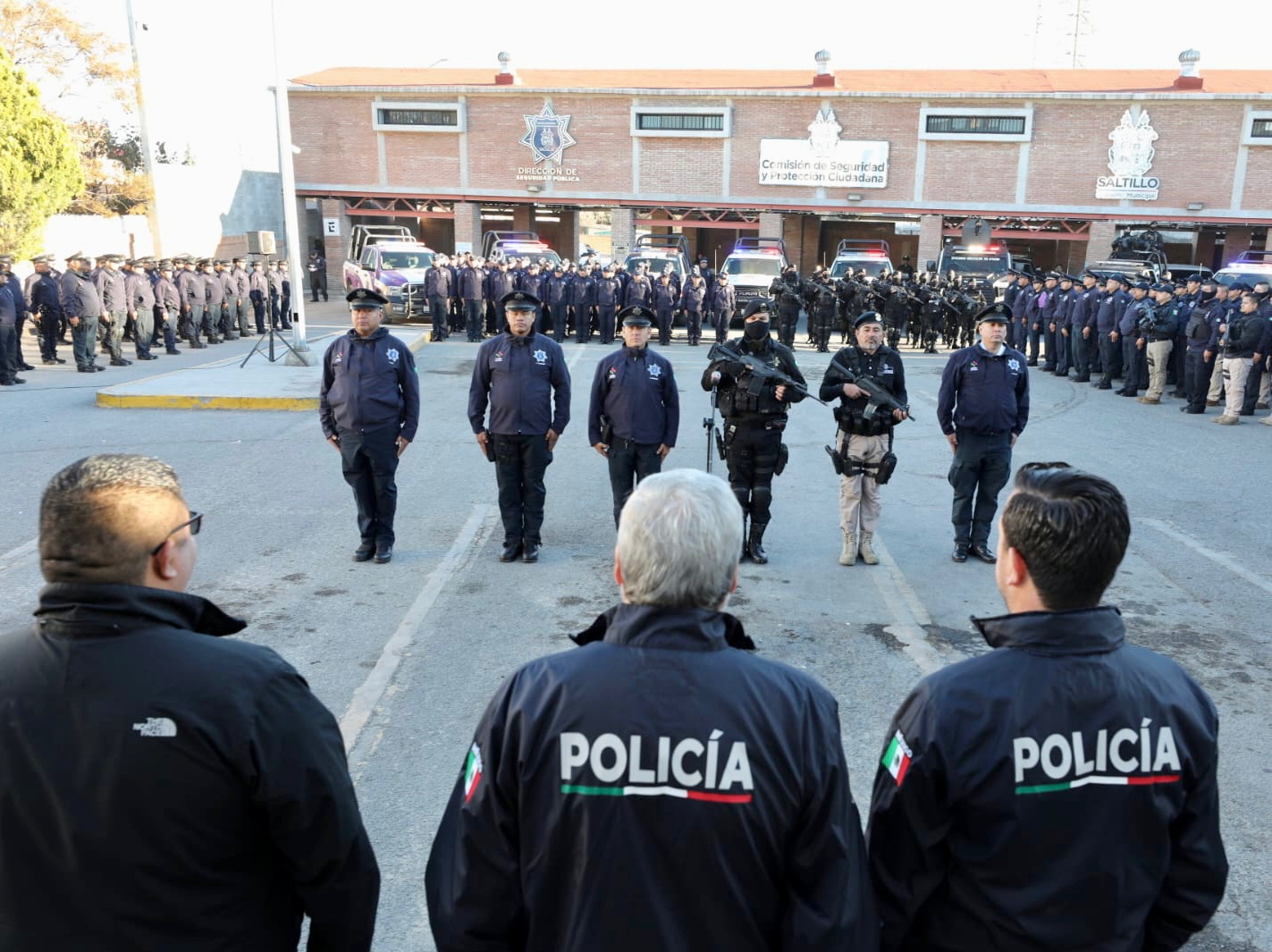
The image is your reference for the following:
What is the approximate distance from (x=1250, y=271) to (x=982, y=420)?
20973 millimetres

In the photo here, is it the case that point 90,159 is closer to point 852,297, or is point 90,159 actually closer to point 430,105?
point 430,105

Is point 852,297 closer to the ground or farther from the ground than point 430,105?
closer to the ground

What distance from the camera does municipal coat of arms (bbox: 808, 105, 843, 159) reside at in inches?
1335

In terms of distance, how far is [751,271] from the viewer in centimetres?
2719

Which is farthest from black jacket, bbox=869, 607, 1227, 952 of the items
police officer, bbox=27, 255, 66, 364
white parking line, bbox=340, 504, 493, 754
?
police officer, bbox=27, 255, 66, 364

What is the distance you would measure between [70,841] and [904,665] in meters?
4.60

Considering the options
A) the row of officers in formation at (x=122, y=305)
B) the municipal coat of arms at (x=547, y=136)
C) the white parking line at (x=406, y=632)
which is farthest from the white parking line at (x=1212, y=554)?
the municipal coat of arms at (x=547, y=136)

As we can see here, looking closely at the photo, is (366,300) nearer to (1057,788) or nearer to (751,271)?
(1057,788)

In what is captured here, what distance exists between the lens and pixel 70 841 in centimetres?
193

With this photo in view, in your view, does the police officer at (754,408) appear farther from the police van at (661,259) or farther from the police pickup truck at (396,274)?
the police pickup truck at (396,274)

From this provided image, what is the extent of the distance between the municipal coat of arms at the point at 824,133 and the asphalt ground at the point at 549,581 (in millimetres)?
23400

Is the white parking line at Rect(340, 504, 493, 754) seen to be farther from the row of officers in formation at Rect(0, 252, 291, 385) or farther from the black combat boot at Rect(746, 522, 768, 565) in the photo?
the row of officers in formation at Rect(0, 252, 291, 385)

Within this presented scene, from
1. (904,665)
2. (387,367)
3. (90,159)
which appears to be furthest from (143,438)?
(90,159)

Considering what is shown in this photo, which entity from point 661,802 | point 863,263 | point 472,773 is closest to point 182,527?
point 472,773
